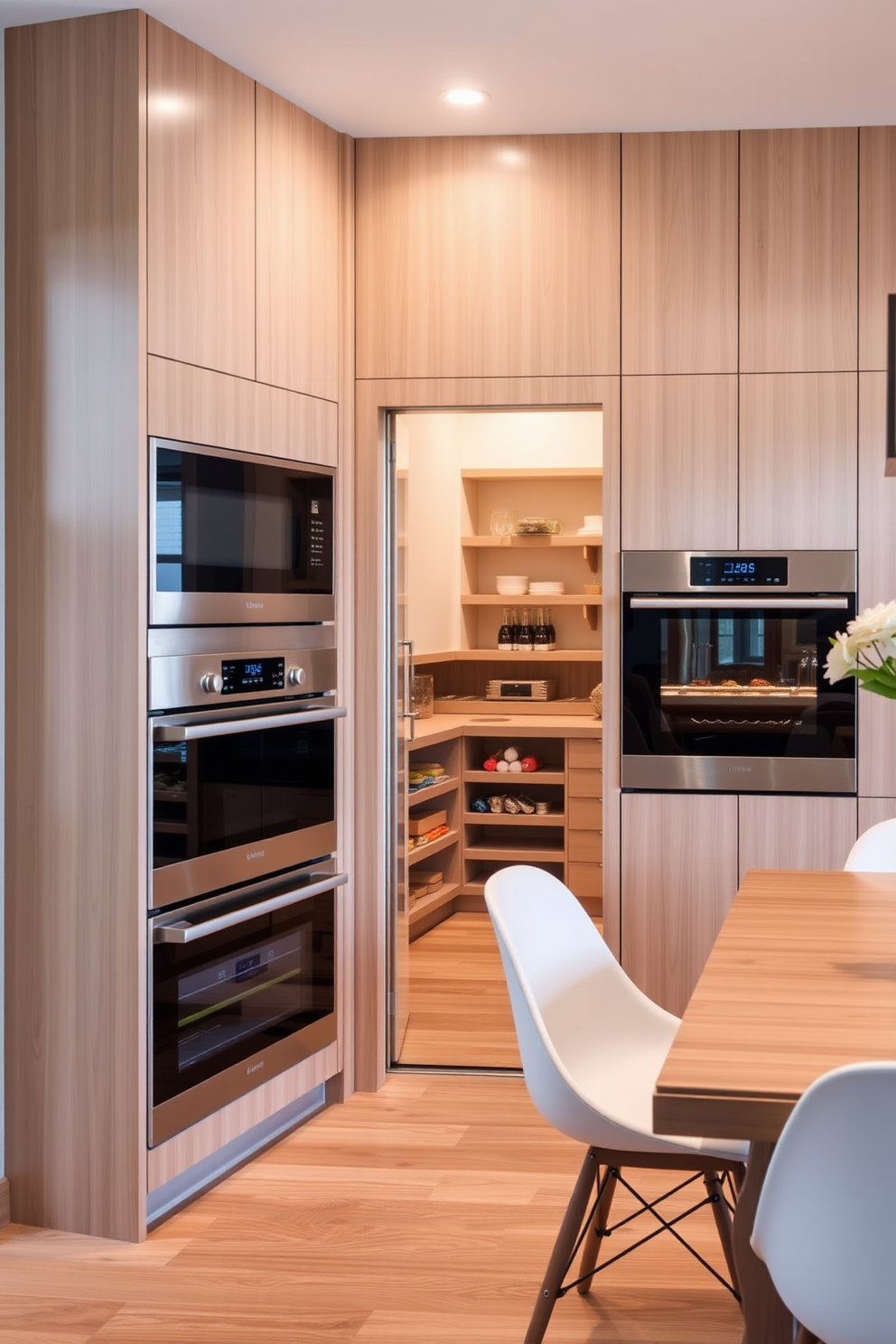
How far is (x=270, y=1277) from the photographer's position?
284 centimetres

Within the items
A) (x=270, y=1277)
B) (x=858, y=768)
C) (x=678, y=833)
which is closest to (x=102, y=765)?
(x=270, y=1277)

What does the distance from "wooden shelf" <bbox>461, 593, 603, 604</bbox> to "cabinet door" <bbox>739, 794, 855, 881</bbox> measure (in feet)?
8.60

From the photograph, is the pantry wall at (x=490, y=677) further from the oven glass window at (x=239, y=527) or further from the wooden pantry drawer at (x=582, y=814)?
the oven glass window at (x=239, y=527)

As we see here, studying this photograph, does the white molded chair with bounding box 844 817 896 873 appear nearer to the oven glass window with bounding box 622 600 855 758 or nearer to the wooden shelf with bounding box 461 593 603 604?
the oven glass window with bounding box 622 600 855 758

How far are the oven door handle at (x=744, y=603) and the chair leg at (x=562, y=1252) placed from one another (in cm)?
187

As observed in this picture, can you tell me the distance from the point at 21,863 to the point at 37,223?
139 cm

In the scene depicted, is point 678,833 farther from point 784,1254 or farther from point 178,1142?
point 784,1254

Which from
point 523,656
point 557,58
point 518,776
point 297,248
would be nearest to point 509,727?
point 518,776

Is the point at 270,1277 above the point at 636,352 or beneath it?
beneath

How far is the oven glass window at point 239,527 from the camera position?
120 inches

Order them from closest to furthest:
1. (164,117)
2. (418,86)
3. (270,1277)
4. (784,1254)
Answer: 1. (784,1254)
2. (270,1277)
3. (164,117)
4. (418,86)

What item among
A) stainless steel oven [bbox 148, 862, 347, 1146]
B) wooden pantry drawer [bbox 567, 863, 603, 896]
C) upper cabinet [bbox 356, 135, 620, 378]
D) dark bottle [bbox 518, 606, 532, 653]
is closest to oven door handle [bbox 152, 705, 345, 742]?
stainless steel oven [bbox 148, 862, 347, 1146]

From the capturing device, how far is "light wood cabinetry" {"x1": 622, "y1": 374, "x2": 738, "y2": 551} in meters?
3.89

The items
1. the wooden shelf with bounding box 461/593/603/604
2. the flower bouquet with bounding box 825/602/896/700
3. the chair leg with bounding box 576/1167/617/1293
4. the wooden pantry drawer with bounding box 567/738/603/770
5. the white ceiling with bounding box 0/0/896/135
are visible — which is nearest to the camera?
the flower bouquet with bounding box 825/602/896/700
